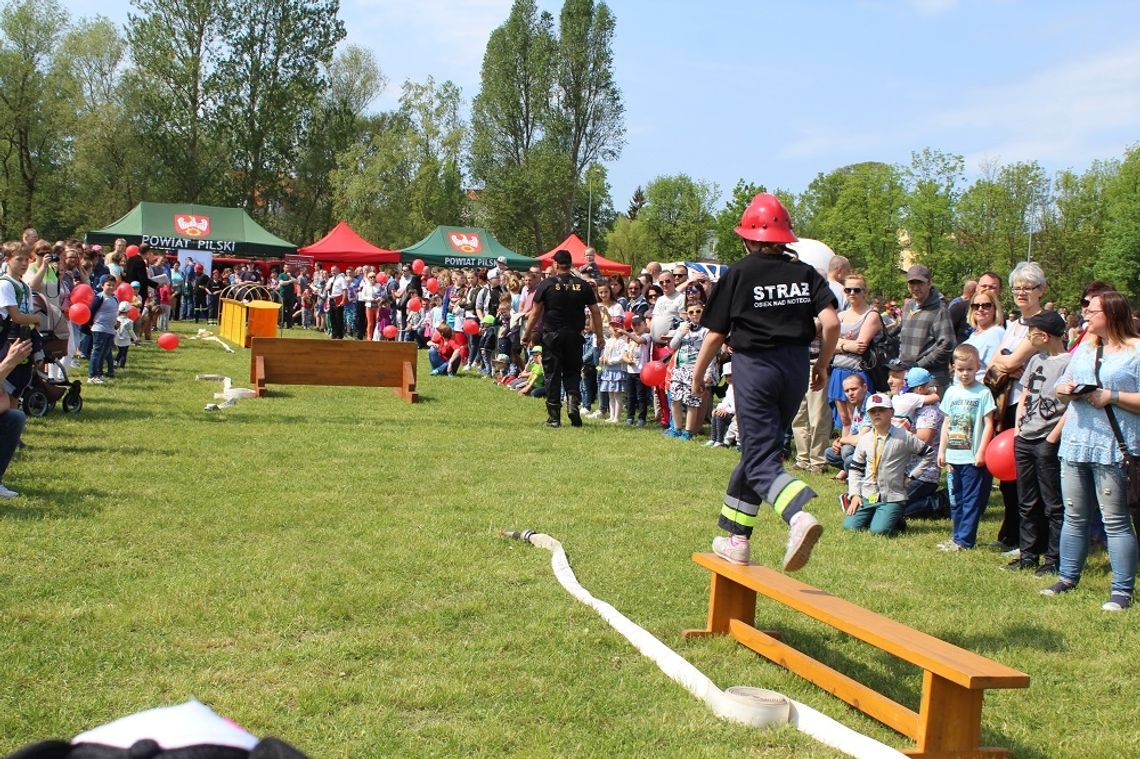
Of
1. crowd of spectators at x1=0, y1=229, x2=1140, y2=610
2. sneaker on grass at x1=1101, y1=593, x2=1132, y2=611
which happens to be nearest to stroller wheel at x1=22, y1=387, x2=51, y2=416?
crowd of spectators at x1=0, y1=229, x2=1140, y2=610

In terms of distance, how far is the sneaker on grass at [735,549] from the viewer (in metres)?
5.55

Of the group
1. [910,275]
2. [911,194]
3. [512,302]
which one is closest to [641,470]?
[910,275]

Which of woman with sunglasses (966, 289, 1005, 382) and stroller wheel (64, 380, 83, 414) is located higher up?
woman with sunglasses (966, 289, 1005, 382)

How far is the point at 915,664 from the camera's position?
4656 millimetres

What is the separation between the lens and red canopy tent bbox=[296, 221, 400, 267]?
38394 millimetres

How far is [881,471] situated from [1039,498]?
141 cm

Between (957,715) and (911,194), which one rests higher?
(911,194)

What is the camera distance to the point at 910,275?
33.5 ft

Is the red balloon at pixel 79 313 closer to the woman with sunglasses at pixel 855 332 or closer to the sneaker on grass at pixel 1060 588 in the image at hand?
the woman with sunglasses at pixel 855 332

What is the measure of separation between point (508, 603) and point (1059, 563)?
11.9 ft

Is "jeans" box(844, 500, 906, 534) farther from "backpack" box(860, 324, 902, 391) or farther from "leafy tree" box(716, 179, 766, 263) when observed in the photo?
"leafy tree" box(716, 179, 766, 263)

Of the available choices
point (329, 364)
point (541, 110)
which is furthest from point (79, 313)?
point (541, 110)

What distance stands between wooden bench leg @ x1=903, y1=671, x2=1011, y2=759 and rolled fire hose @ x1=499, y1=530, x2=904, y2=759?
18 centimetres

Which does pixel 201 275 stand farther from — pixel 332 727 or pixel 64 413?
pixel 332 727
